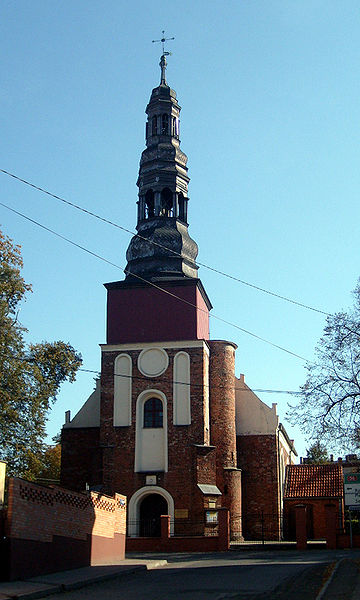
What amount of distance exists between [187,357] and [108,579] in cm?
1911

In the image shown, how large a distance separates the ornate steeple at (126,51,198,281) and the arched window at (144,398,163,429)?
5.70 meters

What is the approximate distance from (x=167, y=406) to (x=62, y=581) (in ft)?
65.1

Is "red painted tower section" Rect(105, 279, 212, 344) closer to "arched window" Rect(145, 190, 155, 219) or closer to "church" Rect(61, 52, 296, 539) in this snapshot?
"church" Rect(61, 52, 296, 539)

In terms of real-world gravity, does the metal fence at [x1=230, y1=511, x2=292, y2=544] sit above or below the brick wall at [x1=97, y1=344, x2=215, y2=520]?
below

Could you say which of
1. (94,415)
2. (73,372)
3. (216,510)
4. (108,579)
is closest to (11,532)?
(108,579)

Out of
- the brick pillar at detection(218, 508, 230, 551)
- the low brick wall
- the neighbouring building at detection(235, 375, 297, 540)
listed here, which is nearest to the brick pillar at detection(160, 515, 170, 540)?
the brick pillar at detection(218, 508, 230, 551)

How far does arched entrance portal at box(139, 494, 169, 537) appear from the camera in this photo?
3453cm

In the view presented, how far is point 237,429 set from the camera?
132ft

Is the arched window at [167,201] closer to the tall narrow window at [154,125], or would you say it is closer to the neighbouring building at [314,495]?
the tall narrow window at [154,125]

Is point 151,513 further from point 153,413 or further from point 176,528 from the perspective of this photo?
point 153,413

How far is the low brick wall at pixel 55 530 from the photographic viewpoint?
16234 millimetres

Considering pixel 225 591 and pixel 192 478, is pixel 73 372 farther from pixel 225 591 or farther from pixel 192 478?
pixel 225 591

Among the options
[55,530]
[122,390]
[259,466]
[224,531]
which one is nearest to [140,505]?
[122,390]

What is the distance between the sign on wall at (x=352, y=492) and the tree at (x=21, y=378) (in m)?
11.1
